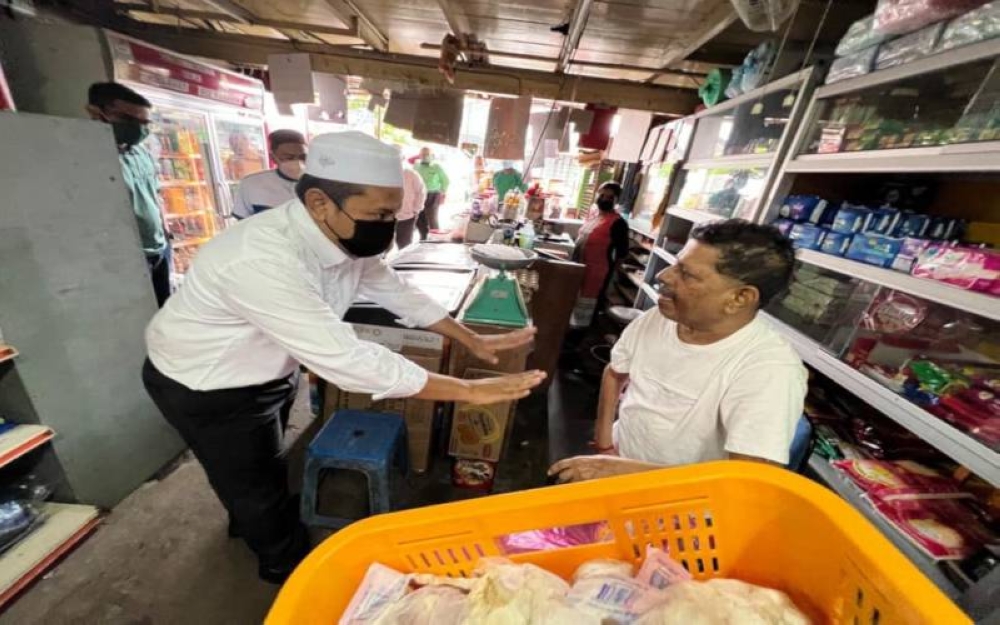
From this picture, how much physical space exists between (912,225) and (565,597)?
2.13 metres

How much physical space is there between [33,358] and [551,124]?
5.42 metres

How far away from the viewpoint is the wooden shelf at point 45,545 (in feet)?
5.25

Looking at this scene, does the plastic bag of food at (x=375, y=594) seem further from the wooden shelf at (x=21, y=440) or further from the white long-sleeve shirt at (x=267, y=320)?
the wooden shelf at (x=21, y=440)

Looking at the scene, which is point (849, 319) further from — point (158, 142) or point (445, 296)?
point (158, 142)

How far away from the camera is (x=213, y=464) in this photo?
4.84ft

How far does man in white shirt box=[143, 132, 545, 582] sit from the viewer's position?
1.11 meters

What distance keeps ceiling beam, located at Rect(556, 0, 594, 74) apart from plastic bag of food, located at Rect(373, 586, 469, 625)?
277 centimetres

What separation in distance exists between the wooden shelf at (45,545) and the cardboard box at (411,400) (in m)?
1.16

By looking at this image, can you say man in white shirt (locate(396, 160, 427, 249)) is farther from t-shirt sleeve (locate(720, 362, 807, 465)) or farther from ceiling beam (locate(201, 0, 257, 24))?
t-shirt sleeve (locate(720, 362, 807, 465))

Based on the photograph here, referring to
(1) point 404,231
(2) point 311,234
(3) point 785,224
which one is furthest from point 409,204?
(3) point 785,224

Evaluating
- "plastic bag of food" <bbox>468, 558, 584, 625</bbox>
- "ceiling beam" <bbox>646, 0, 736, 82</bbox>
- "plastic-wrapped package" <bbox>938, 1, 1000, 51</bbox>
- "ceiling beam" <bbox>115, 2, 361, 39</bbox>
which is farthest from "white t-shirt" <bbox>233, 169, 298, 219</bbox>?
"plastic-wrapped package" <bbox>938, 1, 1000, 51</bbox>

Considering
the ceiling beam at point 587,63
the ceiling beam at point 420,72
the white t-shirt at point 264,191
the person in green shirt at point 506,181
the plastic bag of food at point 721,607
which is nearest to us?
the plastic bag of food at point 721,607

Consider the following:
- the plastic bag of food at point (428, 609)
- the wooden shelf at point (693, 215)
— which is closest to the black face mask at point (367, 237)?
the plastic bag of food at point (428, 609)

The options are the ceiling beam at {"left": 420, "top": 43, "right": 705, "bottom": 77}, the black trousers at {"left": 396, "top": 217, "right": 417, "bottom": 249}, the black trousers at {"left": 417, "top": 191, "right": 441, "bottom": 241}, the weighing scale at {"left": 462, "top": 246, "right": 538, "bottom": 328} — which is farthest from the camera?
the black trousers at {"left": 417, "top": 191, "right": 441, "bottom": 241}
